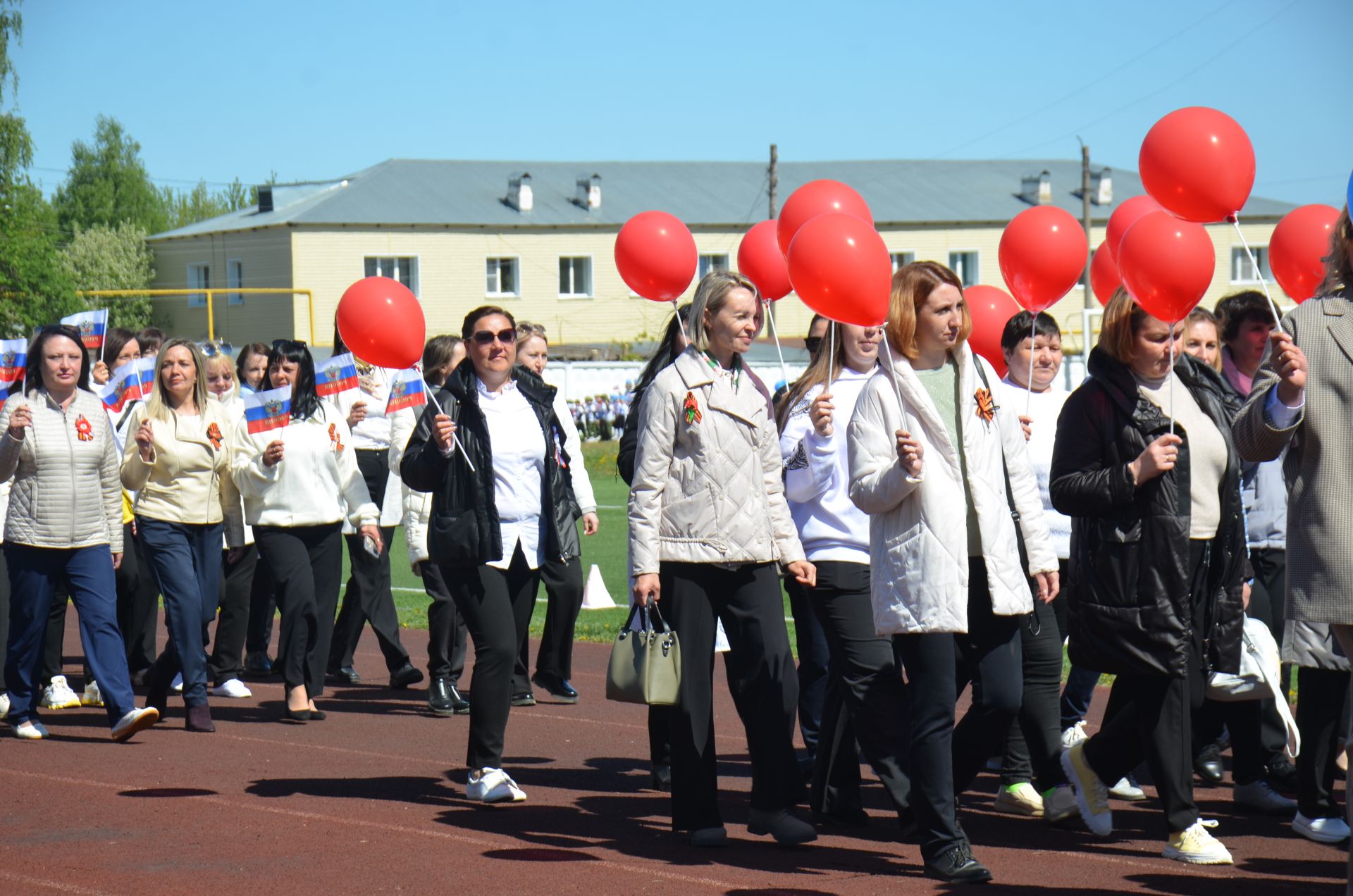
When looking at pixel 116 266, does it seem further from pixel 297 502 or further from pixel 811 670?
pixel 811 670

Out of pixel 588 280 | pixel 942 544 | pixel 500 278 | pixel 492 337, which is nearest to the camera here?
pixel 942 544

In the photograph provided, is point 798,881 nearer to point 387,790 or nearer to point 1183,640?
point 1183,640

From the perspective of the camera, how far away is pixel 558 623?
9.66 meters

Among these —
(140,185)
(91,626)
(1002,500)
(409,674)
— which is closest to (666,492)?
(1002,500)

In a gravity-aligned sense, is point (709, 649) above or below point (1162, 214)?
below

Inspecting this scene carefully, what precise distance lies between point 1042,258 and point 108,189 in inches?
4550

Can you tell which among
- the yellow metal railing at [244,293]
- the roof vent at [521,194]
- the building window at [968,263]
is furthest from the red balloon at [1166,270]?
the building window at [968,263]

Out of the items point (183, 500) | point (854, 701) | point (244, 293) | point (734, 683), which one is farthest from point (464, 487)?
point (244, 293)

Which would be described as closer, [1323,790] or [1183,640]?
[1183,640]

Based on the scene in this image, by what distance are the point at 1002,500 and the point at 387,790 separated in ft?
10.5

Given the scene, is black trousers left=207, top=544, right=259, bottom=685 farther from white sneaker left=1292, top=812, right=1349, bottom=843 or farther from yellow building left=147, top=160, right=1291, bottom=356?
yellow building left=147, top=160, right=1291, bottom=356

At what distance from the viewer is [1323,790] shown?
20.4 feet

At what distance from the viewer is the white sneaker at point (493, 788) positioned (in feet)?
22.6

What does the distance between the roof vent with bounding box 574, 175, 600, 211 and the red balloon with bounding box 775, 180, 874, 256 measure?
58.7 metres
